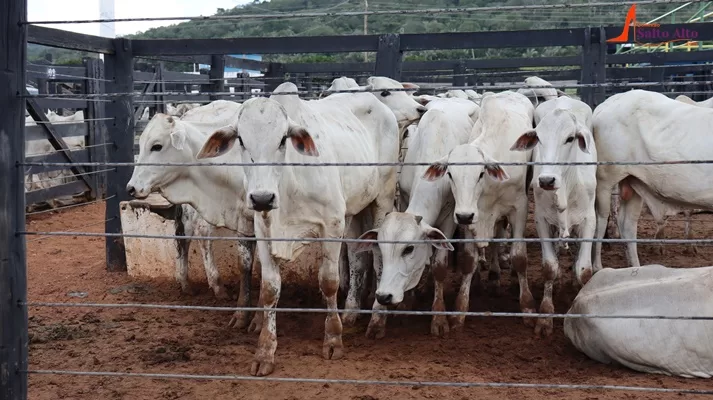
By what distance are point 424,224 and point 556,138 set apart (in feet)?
4.06

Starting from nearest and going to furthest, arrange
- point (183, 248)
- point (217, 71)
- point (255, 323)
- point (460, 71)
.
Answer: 1. point (255, 323)
2. point (183, 248)
3. point (217, 71)
4. point (460, 71)

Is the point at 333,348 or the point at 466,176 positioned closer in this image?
the point at 333,348

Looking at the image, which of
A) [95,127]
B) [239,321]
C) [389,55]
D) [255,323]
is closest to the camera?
[255,323]

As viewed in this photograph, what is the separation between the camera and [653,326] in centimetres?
555

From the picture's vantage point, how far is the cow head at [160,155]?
277 inches

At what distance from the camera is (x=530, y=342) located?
21.0 ft

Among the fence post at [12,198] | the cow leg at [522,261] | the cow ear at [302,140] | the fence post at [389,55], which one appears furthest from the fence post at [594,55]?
the fence post at [12,198]

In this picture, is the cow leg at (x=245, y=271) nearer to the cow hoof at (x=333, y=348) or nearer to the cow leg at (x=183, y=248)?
the cow leg at (x=183, y=248)

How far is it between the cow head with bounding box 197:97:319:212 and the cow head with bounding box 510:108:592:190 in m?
2.00

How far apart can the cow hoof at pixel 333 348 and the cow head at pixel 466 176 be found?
1.28 metres

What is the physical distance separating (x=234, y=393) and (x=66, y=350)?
1742mm

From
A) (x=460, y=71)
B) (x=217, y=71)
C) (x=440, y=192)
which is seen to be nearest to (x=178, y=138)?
(x=440, y=192)

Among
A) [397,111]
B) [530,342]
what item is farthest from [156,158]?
[530,342]

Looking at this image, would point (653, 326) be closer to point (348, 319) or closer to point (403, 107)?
point (348, 319)
